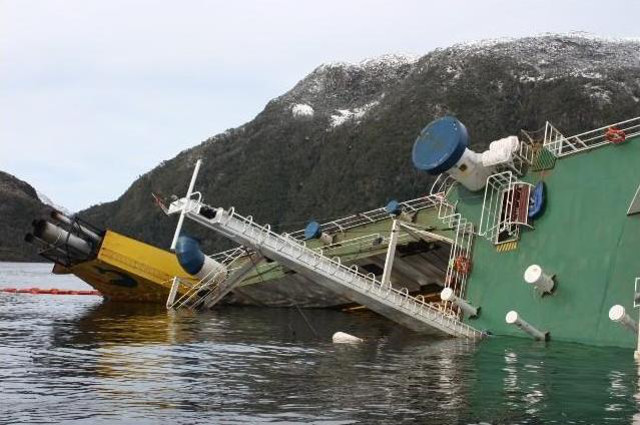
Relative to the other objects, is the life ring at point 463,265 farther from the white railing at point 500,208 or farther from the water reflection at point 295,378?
the water reflection at point 295,378

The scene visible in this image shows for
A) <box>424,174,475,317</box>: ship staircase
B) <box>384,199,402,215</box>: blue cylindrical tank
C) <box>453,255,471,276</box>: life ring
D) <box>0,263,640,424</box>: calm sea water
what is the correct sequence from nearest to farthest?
<box>0,263,640,424</box>: calm sea water → <box>453,255,471,276</box>: life ring → <box>424,174,475,317</box>: ship staircase → <box>384,199,402,215</box>: blue cylindrical tank

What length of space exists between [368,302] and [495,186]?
23.2ft

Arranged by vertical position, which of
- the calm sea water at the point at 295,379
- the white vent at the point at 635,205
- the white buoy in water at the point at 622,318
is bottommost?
the calm sea water at the point at 295,379

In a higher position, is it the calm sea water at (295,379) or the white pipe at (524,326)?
the white pipe at (524,326)

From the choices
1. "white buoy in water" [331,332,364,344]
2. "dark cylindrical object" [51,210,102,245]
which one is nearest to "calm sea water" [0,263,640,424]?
"white buoy in water" [331,332,364,344]

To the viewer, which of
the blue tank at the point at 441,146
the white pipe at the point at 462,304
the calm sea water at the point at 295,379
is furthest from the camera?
the blue tank at the point at 441,146

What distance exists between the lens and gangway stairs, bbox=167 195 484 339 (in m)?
29.0

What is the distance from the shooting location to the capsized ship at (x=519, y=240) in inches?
965

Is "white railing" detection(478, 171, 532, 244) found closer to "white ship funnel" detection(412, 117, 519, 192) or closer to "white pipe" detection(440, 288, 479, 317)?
"white ship funnel" detection(412, 117, 519, 192)

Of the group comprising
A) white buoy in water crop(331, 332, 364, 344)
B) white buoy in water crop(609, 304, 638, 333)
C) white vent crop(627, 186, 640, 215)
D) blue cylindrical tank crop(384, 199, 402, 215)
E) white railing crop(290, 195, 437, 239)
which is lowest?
white buoy in water crop(331, 332, 364, 344)

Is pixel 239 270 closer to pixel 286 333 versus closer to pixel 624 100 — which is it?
pixel 286 333

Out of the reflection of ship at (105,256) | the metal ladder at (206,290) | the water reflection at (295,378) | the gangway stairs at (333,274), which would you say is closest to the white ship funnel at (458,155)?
the gangway stairs at (333,274)

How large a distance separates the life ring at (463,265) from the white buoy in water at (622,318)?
337 inches

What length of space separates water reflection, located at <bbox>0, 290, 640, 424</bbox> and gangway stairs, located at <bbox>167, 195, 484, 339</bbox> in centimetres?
112
